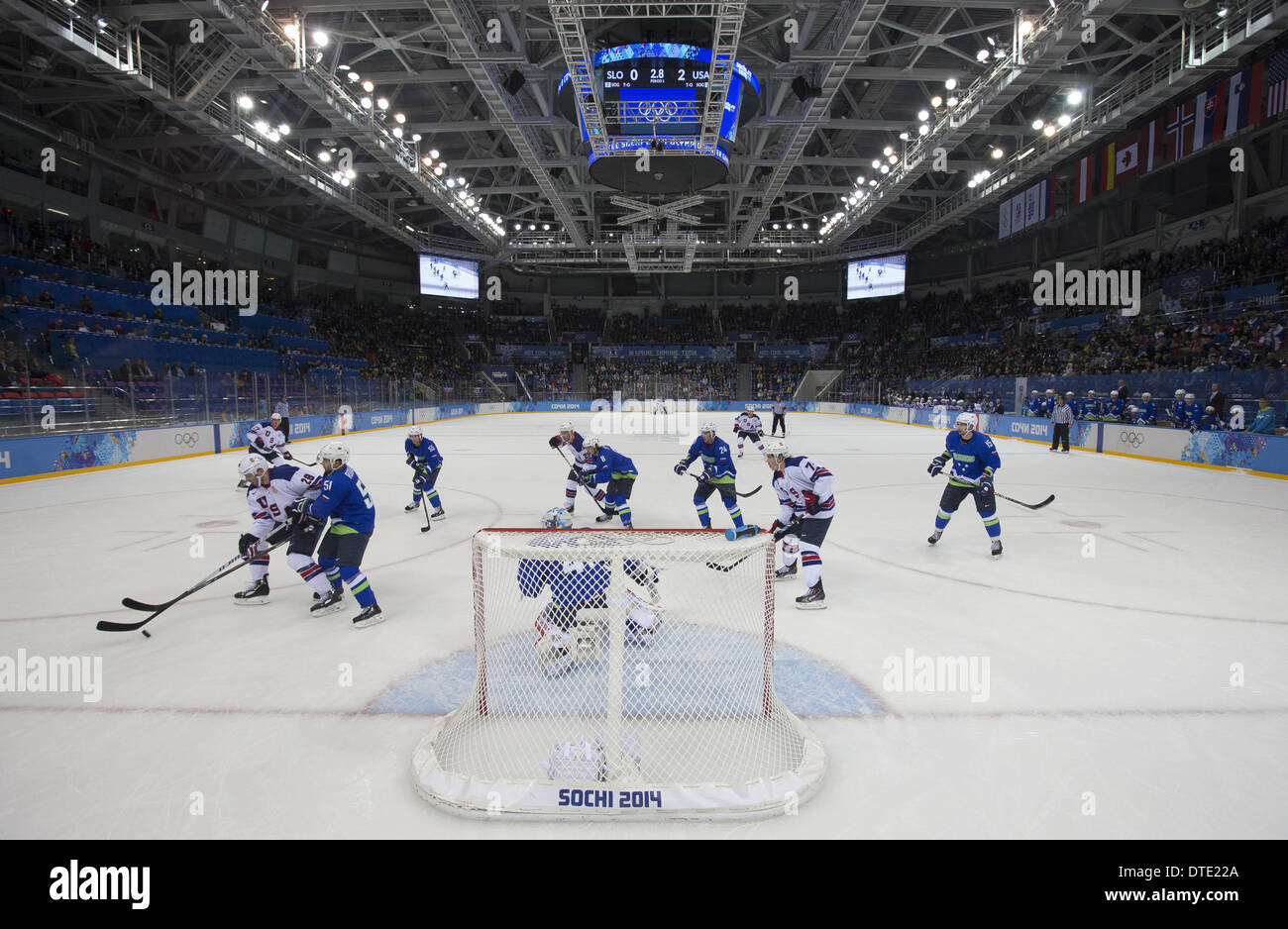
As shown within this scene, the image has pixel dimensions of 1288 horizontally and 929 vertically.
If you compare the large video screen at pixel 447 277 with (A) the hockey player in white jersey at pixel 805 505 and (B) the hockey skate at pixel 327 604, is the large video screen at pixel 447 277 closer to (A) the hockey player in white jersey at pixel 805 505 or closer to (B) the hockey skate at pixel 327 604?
(B) the hockey skate at pixel 327 604

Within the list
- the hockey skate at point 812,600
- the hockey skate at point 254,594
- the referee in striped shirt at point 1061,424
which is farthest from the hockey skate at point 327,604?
the referee in striped shirt at point 1061,424

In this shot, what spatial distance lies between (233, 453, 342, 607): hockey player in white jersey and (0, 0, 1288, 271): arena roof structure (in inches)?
429

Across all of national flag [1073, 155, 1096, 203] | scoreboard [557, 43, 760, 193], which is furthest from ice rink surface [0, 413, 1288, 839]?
national flag [1073, 155, 1096, 203]

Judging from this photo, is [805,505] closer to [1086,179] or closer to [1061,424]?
[1061,424]

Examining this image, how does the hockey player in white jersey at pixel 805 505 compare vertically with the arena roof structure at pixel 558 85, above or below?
below

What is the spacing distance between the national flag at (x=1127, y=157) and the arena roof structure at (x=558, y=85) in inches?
61.0

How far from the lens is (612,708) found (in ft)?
9.32

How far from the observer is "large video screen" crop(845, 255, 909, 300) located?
121 ft

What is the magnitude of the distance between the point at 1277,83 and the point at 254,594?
2275cm

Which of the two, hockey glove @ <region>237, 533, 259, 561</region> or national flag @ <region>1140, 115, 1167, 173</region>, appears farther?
national flag @ <region>1140, 115, 1167, 173</region>

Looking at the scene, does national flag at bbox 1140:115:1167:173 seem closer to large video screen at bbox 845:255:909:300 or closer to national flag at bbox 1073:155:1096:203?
national flag at bbox 1073:155:1096:203

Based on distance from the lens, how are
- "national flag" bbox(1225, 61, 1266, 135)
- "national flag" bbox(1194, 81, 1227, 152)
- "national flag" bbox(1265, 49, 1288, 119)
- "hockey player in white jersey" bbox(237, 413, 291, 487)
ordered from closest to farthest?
"hockey player in white jersey" bbox(237, 413, 291, 487) < "national flag" bbox(1265, 49, 1288, 119) < "national flag" bbox(1225, 61, 1266, 135) < "national flag" bbox(1194, 81, 1227, 152)

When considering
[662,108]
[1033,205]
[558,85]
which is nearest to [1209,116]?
[1033,205]

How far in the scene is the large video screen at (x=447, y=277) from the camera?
36062 millimetres
